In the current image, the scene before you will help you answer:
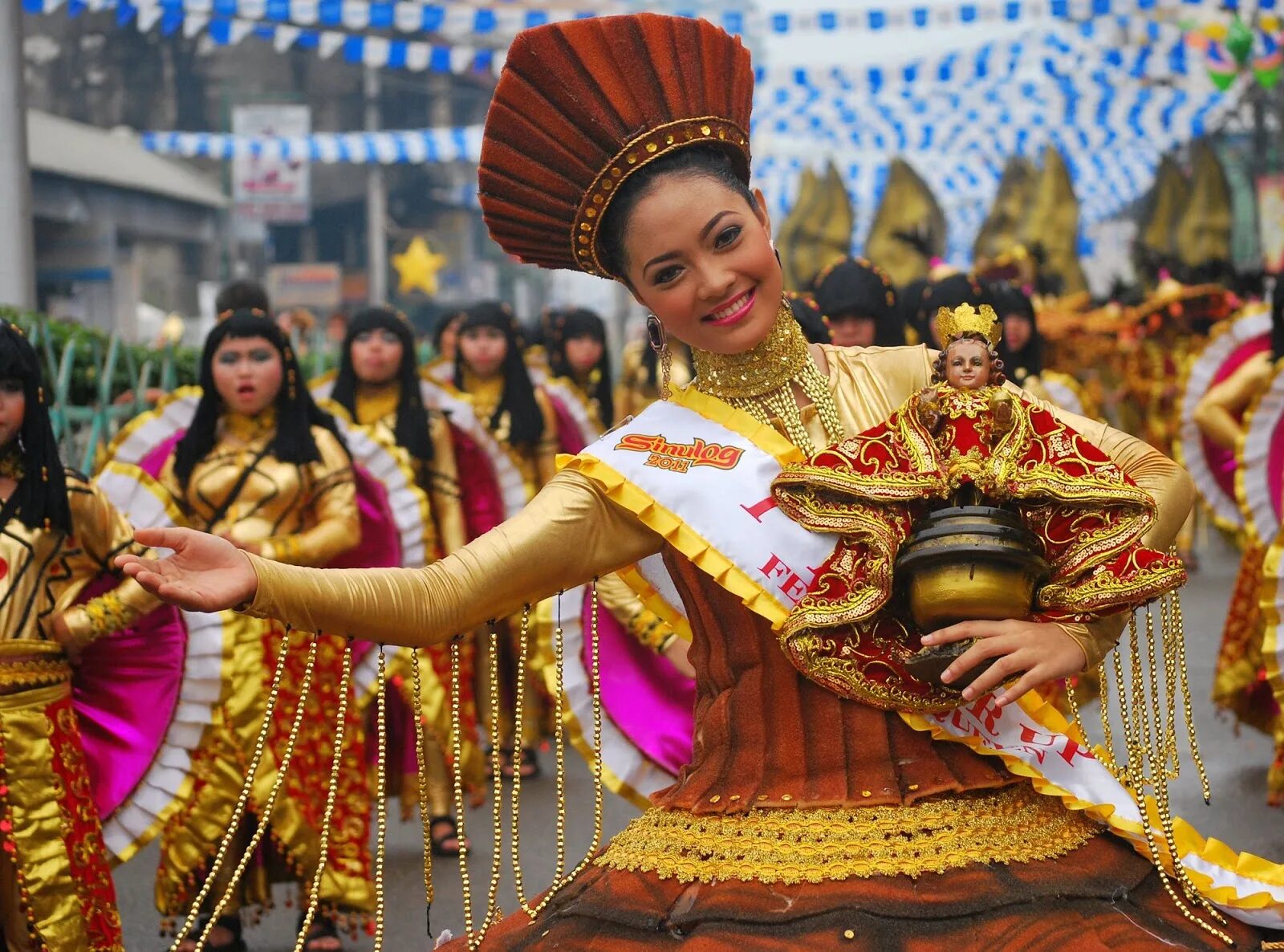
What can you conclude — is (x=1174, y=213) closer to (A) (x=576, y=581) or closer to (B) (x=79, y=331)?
(B) (x=79, y=331)

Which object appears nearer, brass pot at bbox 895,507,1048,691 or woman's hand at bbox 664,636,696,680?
brass pot at bbox 895,507,1048,691

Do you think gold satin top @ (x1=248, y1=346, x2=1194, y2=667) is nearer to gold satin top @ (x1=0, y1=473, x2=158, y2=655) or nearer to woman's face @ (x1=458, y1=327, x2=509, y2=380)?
gold satin top @ (x1=0, y1=473, x2=158, y2=655)

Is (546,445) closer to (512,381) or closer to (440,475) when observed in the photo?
(512,381)

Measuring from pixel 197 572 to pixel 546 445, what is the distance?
6.83m

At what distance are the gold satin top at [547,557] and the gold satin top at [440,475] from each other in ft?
16.4

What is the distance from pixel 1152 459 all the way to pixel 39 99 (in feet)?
103

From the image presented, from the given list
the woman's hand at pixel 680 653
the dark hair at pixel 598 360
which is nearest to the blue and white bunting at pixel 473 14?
the dark hair at pixel 598 360

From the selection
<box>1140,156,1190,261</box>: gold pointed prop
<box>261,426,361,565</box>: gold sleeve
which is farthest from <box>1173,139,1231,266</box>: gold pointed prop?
<box>261,426,361,565</box>: gold sleeve

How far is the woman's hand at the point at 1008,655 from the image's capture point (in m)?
2.62

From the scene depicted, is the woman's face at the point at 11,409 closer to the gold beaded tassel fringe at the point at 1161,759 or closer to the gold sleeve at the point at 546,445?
the gold beaded tassel fringe at the point at 1161,759

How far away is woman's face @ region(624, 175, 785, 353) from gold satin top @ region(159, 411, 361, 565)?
320 centimetres

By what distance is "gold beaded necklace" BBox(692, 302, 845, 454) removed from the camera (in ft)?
10.2

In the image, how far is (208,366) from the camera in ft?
20.2

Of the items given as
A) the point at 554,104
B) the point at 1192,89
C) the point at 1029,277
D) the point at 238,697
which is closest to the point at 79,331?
the point at 238,697
